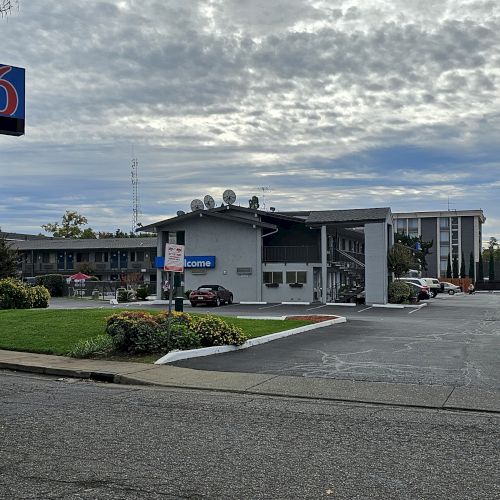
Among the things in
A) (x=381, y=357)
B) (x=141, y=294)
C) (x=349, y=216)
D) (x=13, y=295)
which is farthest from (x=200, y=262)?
(x=381, y=357)

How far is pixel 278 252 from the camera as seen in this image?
4541 centimetres

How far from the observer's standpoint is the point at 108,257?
76812mm

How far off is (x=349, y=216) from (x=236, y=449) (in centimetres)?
3728

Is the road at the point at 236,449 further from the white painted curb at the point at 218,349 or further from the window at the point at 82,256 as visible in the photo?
the window at the point at 82,256

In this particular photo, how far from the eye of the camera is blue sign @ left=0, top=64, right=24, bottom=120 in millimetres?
14469

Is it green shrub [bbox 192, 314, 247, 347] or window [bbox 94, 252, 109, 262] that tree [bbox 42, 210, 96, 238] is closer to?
window [bbox 94, 252, 109, 262]

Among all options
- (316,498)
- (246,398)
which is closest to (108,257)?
(246,398)

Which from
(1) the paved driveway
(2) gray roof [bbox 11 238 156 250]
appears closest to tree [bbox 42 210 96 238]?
(2) gray roof [bbox 11 238 156 250]

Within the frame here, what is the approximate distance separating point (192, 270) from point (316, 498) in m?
41.8

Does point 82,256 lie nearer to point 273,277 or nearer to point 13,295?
point 273,277

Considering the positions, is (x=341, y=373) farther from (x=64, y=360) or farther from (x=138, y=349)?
(x=64, y=360)

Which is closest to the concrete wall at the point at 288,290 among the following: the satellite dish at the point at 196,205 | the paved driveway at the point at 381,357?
the satellite dish at the point at 196,205

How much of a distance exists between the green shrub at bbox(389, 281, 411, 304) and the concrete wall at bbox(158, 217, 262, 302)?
8.82m

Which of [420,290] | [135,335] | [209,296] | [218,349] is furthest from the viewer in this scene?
[420,290]
